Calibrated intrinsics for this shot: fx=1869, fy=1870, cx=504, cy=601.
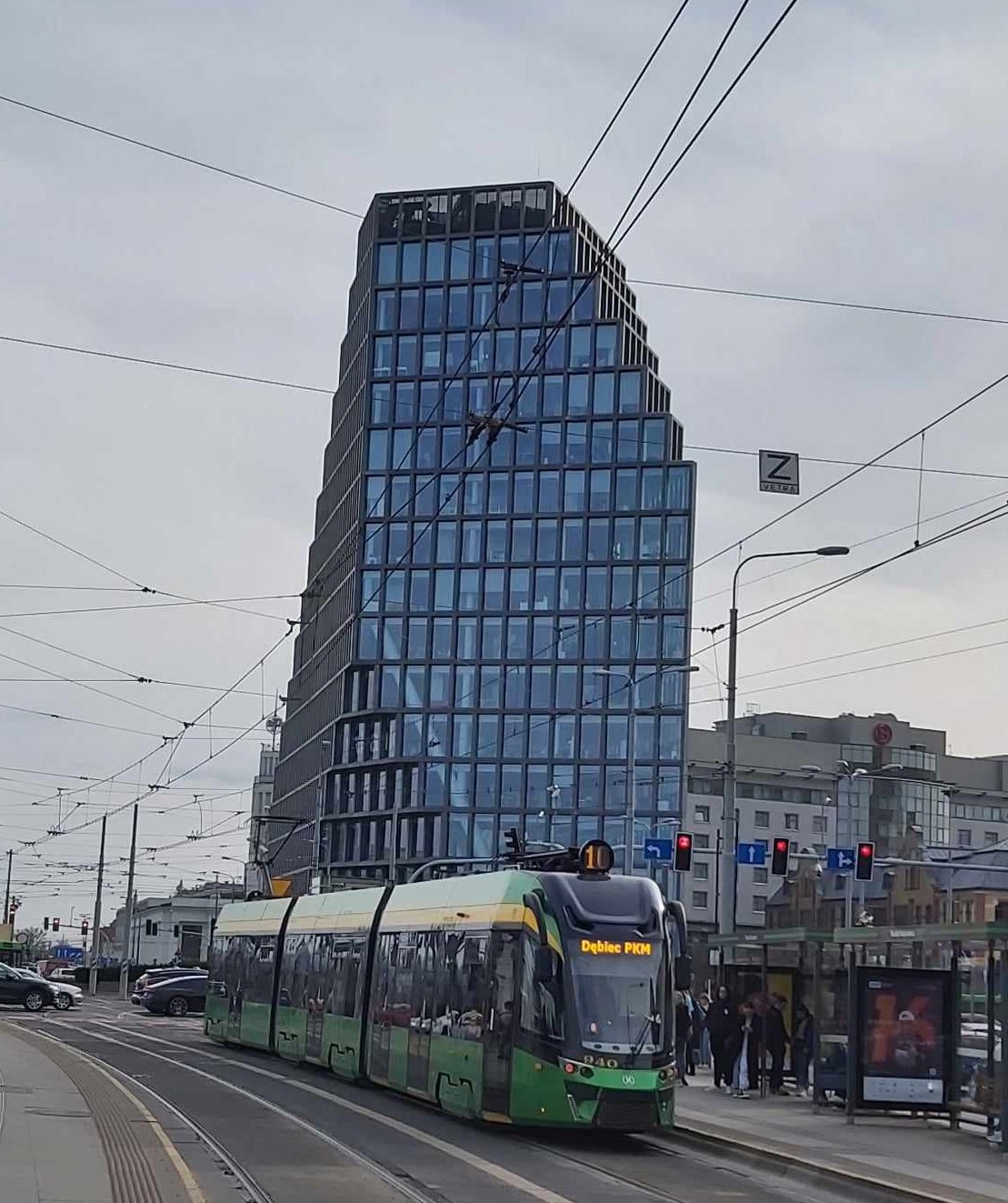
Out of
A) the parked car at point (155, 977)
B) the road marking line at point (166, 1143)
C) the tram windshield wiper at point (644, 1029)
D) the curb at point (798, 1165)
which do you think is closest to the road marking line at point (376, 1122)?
the road marking line at point (166, 1143)

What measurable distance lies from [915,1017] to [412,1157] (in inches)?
311

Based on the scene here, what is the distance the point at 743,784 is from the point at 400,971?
103604 millimetres

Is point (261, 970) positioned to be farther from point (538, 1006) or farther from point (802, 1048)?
point (538, 1006)

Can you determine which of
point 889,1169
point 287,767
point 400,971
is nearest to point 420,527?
point 287,767

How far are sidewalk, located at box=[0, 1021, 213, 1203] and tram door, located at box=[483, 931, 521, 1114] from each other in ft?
11.6

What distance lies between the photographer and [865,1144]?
2069 centimetres

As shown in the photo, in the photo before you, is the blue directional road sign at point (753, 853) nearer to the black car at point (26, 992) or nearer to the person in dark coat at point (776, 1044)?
the person in dark coat at point (776, 1044)

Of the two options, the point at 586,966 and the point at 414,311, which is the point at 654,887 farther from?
the point at 414,311

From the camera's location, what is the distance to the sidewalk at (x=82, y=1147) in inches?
551

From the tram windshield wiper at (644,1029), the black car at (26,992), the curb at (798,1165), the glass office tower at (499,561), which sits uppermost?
the glass office tower at (499,561)

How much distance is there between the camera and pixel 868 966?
23156 millimetres

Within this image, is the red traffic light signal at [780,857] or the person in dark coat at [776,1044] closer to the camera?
the person in dark coat at [776,1044]

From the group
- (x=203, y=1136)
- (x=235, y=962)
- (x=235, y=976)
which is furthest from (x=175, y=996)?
(x=203, y=1136)

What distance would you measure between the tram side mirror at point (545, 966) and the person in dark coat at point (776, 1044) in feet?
27.0
